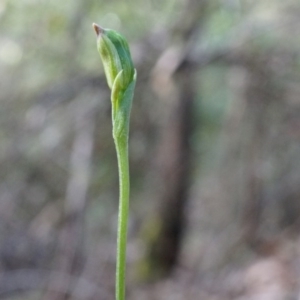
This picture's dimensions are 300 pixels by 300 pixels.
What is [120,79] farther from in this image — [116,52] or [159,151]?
[159,151]

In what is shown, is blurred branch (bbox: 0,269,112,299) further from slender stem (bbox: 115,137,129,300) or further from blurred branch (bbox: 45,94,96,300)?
slender stem (bbox: 115,137,129,300)

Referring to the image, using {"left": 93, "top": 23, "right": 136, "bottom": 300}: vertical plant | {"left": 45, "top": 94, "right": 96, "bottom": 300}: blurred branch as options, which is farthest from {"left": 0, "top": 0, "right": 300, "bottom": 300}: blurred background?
{"left": 93, "top": 23, "right": 136, "bottom": 300}: vertical plant

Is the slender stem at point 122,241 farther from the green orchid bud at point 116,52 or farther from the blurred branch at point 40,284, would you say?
the blurred branch at point 40,284

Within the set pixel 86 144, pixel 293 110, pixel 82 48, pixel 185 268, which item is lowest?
pixel 185 268

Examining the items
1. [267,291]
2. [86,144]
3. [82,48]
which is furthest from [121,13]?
[267,291]

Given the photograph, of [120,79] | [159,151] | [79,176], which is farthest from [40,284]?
[120,79]

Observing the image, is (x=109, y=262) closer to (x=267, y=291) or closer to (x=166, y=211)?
(x=166, y=211)

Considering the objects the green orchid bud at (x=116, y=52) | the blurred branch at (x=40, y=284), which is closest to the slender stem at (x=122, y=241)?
the green orchid bud at (x=116, y=52)
